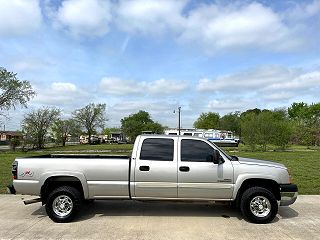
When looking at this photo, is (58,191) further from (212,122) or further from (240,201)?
(212,122)

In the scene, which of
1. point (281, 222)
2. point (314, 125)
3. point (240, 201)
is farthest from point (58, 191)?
point (314, 125)

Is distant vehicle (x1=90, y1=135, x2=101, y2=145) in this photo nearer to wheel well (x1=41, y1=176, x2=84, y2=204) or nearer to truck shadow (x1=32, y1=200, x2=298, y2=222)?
truck shadow (x1=32, y1=200, x2=298, y2=222)

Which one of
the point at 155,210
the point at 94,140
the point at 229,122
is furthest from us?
the point at 94,140

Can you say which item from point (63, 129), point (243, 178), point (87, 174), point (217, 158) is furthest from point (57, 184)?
point (63, 129)

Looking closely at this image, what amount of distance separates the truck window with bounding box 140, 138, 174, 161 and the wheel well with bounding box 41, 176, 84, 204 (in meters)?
1.48

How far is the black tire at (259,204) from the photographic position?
766 centimetres

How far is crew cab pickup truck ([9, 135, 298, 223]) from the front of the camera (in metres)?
7.74

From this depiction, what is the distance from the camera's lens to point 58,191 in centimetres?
779

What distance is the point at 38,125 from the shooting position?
62.2m

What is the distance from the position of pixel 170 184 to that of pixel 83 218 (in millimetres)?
2010

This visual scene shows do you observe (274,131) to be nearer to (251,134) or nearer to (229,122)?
(251,134)

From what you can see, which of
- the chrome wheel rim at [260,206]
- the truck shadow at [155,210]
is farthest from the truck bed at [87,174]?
the chrome wheel rim at [260,206]

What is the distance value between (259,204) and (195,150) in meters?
1.71

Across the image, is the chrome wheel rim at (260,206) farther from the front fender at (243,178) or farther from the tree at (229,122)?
the tree at (229,122)
